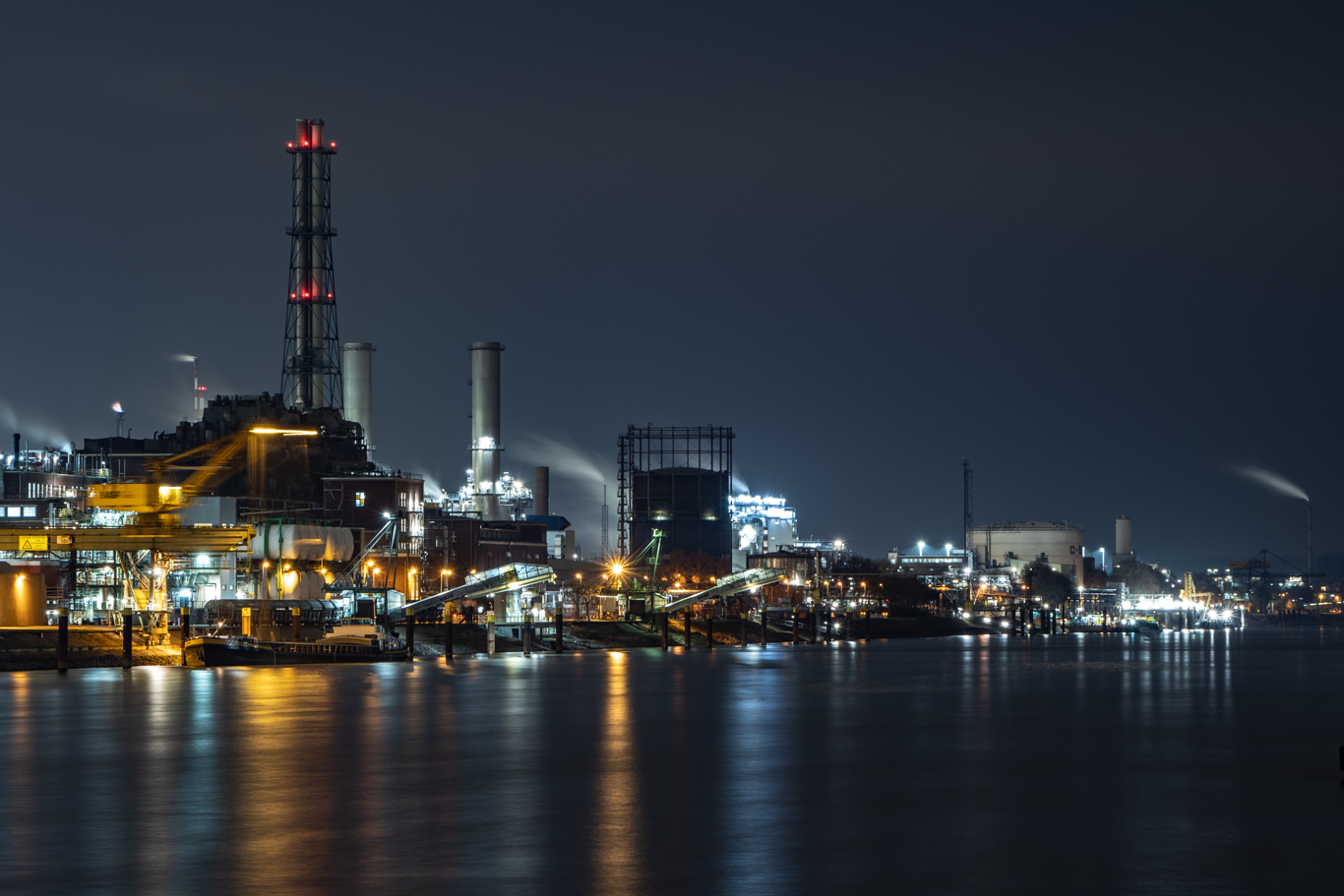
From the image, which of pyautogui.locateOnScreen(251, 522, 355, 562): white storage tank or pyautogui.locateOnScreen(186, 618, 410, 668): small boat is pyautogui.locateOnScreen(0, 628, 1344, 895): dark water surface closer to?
pyautogui.locateOnScreen(186, 618, 410, 668): small boat

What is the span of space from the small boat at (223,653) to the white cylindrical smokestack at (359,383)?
2983 inches

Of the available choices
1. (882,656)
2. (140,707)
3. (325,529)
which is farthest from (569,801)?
(325,529)

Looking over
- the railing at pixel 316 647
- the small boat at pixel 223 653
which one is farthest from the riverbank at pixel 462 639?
the railing at pixel 316 647

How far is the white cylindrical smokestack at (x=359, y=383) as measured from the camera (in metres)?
154

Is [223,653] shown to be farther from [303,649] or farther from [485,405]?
[485,405]

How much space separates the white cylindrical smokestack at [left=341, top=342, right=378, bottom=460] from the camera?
154 metres

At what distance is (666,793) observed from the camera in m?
24.9

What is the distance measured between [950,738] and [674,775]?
9964 mm

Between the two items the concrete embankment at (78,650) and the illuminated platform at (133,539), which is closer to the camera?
the concrete embankment at (78,650)

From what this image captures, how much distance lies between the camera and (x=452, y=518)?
149 metres

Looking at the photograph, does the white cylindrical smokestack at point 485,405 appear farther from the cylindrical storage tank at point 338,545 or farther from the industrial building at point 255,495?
the cylindrical storage tank at point 338,545

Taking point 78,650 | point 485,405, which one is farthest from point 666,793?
point 485,405

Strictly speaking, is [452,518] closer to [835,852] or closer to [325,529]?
[325,529]

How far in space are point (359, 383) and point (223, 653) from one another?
8071cm
